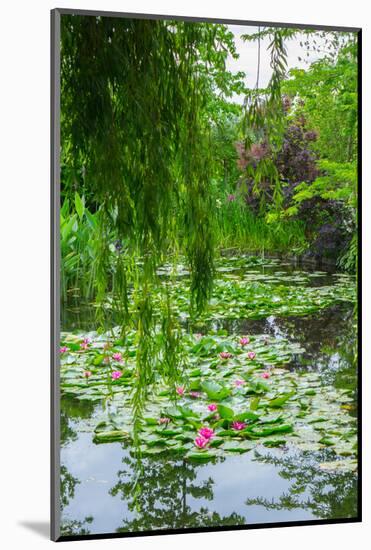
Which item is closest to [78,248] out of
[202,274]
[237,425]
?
[202,274]

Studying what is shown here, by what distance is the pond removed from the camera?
4.05 metres

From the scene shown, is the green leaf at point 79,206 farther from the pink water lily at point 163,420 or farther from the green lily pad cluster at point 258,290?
the pink water lily at point 163,420

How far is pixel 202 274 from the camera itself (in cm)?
419

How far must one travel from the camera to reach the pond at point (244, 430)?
405cm

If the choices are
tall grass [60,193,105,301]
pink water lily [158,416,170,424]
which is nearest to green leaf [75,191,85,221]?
tall grass [60,193,105,301]

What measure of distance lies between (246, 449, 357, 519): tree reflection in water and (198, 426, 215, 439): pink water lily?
22cm

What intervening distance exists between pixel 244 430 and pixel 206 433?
17 cm

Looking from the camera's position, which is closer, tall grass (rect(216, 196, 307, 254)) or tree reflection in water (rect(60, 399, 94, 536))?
tree reflection in water (rect(60, 399, 94, 536))

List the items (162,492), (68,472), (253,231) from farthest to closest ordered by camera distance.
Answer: (253,231), (162,492), (68,472)

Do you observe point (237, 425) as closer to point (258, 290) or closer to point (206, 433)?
point (206, 433)

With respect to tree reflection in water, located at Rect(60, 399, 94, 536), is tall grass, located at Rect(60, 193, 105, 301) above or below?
above

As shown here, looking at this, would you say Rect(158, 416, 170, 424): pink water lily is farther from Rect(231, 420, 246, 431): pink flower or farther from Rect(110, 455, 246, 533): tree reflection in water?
Rect(231, 420, 246, 431): pink flower

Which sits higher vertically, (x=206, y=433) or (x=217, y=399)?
(x=217, y=399)

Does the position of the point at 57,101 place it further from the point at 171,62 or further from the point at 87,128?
the point at 171,62
